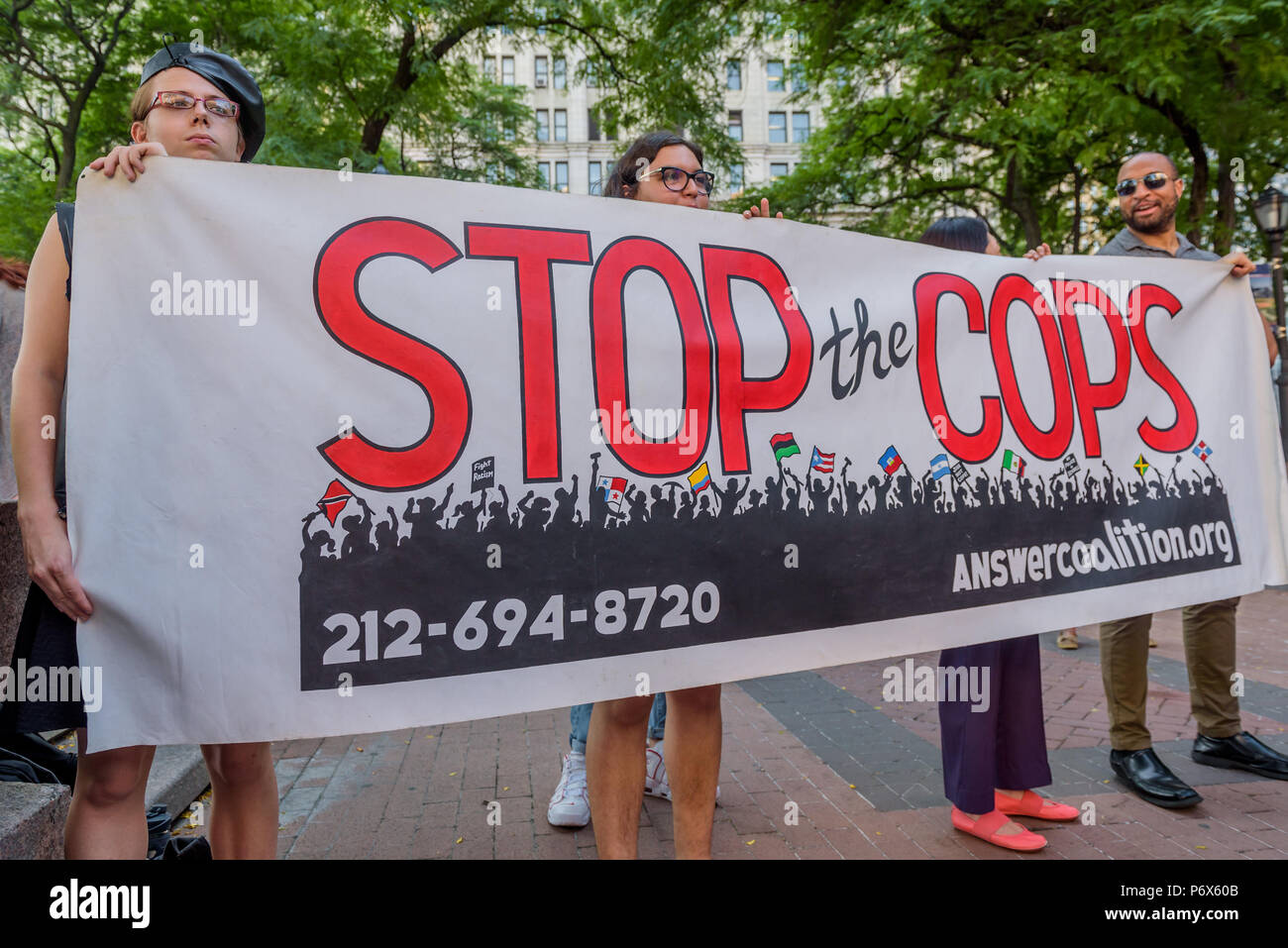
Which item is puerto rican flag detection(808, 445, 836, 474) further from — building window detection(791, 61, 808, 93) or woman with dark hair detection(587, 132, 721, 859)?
building window detection(791, 61, 808, 93)

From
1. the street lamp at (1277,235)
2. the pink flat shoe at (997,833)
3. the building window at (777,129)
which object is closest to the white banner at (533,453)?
the pink flat shoe at (997,833)

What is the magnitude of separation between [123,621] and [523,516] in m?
0.90

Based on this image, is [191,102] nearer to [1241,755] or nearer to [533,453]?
[533,453]

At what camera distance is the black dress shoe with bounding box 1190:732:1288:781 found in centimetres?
360

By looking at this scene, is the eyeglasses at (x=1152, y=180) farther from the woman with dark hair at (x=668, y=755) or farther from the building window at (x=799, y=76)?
the building window at (x=799, y=76)

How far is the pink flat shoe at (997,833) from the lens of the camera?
2.94 metres

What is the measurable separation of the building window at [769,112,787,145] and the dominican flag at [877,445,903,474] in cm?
4951

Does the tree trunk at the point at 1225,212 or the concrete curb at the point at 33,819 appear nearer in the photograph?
the concrete curb at the point at 33,819

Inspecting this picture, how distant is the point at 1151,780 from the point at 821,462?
7.00ft

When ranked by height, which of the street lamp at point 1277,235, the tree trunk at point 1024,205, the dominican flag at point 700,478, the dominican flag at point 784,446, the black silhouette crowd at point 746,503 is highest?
the tree trunk at point 1024,205

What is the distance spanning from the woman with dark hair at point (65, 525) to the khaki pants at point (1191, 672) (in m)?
3.32

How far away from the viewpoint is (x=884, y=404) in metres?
2.68
